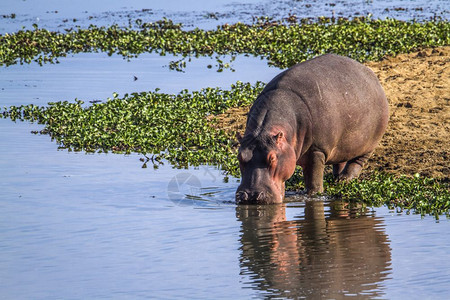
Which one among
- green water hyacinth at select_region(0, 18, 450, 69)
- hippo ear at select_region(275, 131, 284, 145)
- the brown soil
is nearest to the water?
hippo ear at select_region(275, 131, 284, 145)

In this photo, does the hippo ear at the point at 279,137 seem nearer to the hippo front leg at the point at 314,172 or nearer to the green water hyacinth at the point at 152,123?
the hippo front leg at the point at 314,172

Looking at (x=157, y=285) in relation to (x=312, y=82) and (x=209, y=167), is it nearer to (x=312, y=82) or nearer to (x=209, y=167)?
(x=312, y=82)

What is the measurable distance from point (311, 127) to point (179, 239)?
2.39m

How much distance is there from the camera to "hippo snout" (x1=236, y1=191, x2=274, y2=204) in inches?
383

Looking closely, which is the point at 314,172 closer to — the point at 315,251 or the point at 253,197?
the point at 253,197

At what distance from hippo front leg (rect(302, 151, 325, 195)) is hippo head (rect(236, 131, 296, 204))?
88 cm

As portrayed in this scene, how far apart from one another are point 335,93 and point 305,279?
146 inches

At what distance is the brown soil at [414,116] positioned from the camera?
12.2 m

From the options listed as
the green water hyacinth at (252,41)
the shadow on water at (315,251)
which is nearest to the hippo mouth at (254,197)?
the shadow on water at (315,251)

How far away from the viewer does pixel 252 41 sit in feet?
74.9

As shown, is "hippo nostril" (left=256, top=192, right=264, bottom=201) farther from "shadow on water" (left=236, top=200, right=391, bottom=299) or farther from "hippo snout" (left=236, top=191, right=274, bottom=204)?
"shadow on water" (left=236, top=200, right=391, bottom=299)

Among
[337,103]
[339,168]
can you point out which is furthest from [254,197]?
[339,168]

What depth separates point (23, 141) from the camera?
1411cm

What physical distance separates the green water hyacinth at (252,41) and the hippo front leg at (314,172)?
28.6 ft
